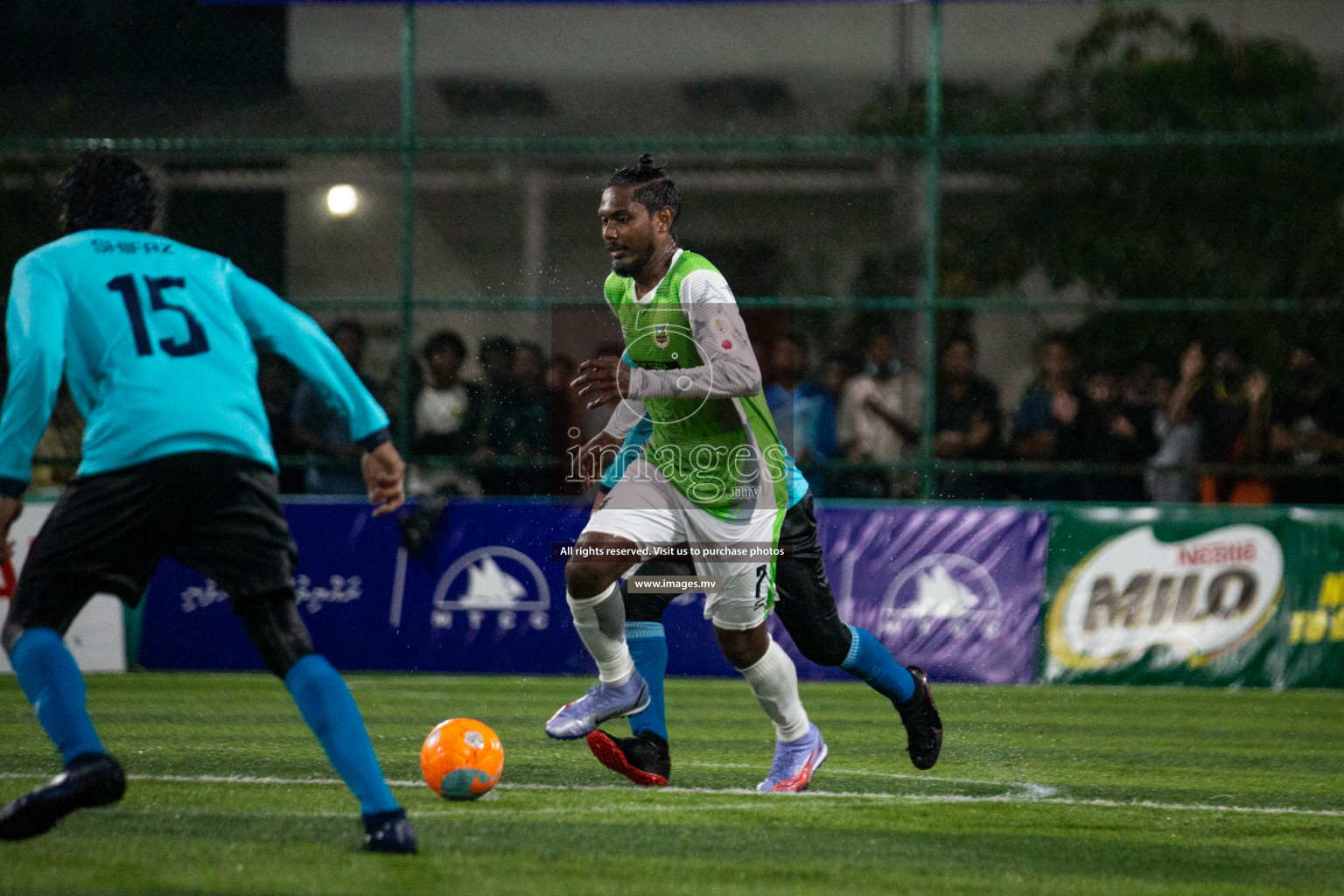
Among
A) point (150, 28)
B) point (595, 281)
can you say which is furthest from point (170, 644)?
point (150, 28)

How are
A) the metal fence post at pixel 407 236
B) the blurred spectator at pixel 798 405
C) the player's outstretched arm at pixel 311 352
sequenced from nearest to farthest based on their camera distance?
the player's outstretched arm at pixel 311 352
the blurred spectator at pixel 798 405
the metal fence post at pixel 407 236

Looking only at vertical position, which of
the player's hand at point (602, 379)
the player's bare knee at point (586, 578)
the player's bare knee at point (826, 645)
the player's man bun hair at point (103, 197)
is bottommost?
the player's bare knee at point (826, 645)

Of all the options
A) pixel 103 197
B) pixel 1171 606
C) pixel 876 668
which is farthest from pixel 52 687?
pixel 1171 606

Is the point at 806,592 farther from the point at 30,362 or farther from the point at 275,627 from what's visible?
the point at 30,362

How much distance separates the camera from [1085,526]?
1123 cm

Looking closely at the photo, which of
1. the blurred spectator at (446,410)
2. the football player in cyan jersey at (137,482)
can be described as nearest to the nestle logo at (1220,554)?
the blurred spectator at (446,410)

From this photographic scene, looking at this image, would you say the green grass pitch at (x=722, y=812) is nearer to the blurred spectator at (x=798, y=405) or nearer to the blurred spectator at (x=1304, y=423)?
the blurred spectator at (x=798, y=405)

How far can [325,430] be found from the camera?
11.9m

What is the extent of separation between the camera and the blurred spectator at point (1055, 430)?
11.9 metres

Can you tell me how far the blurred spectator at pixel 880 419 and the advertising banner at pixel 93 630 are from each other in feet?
16.1

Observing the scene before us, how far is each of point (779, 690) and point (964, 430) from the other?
6120 mm

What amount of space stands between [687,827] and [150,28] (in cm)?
1031

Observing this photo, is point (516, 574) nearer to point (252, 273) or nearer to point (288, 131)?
point (252, 273)

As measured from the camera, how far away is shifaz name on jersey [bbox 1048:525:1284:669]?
11062mm
